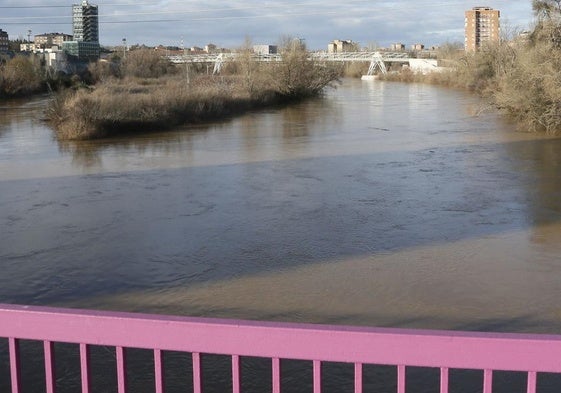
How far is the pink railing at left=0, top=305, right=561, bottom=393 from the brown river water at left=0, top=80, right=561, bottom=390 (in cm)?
461

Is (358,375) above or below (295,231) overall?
above

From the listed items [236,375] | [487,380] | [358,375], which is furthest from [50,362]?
[487,380]

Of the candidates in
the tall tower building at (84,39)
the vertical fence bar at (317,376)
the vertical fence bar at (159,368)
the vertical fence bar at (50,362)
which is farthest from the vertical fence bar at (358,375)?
the tall tower building at (84,39)

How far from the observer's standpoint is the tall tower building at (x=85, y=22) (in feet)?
238

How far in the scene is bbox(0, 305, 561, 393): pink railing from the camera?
196 cm

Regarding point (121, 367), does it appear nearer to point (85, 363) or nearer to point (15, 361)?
point (85, 363)

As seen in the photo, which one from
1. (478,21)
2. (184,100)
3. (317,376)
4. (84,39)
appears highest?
(478,21)

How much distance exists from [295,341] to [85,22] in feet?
272

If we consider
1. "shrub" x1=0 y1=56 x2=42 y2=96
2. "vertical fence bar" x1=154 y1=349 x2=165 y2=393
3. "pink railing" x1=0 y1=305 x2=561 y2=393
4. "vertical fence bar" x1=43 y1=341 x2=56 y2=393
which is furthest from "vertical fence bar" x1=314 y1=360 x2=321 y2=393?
"shrub" x1=0 y1=56 x2=42 y2=96

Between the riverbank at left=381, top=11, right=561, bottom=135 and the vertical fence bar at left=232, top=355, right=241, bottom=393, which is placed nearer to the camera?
the vertical fence bar at left=232, top=355, right=241, bottom=393

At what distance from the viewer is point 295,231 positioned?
397 inches

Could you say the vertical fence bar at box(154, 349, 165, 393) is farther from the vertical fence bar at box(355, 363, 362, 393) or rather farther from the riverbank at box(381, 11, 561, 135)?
the riverbank at box(381, 11, 561, 135)

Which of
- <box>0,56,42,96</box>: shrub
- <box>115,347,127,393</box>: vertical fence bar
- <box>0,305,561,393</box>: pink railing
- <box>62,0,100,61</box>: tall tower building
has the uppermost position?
<box>62,0,100,61</box>: tall tower building

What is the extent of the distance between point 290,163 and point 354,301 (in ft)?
30.9
